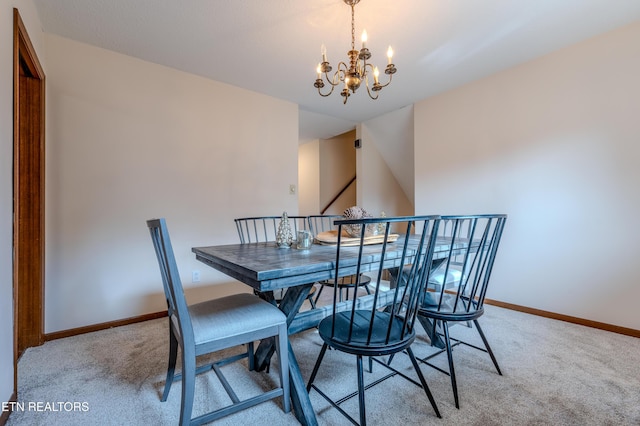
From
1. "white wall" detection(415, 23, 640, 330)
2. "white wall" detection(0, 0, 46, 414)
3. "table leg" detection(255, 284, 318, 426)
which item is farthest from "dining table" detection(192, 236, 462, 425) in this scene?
"white wall" detection(415, 23, 640, 330)

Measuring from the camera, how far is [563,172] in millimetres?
2451

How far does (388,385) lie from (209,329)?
1.00 m

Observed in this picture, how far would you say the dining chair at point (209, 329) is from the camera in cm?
108

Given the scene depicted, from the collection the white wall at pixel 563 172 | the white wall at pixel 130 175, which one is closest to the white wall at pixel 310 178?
the white wall at pixel 130 175

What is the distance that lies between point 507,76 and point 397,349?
9.53 feet

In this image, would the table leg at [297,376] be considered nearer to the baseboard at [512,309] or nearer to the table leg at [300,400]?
the table leg at [300,400]

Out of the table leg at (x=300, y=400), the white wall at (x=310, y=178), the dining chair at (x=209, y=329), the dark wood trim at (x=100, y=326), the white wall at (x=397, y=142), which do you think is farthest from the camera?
the white wall at (x=310, y=178)

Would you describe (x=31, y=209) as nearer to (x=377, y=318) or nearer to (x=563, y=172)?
(x=377, y=318)

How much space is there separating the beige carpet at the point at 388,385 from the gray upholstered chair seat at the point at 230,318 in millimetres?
451

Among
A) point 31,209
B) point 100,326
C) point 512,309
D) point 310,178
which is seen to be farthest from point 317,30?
point 310,178

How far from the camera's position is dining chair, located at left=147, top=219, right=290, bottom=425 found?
1.08 metres

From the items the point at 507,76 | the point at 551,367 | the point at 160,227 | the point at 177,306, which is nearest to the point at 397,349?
the point at 177,306

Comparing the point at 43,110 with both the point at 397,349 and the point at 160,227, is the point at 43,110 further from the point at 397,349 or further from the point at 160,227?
the point at 397,349

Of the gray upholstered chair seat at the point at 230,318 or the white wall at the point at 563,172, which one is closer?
the gray upholstered chair seat at the point at 230,318
